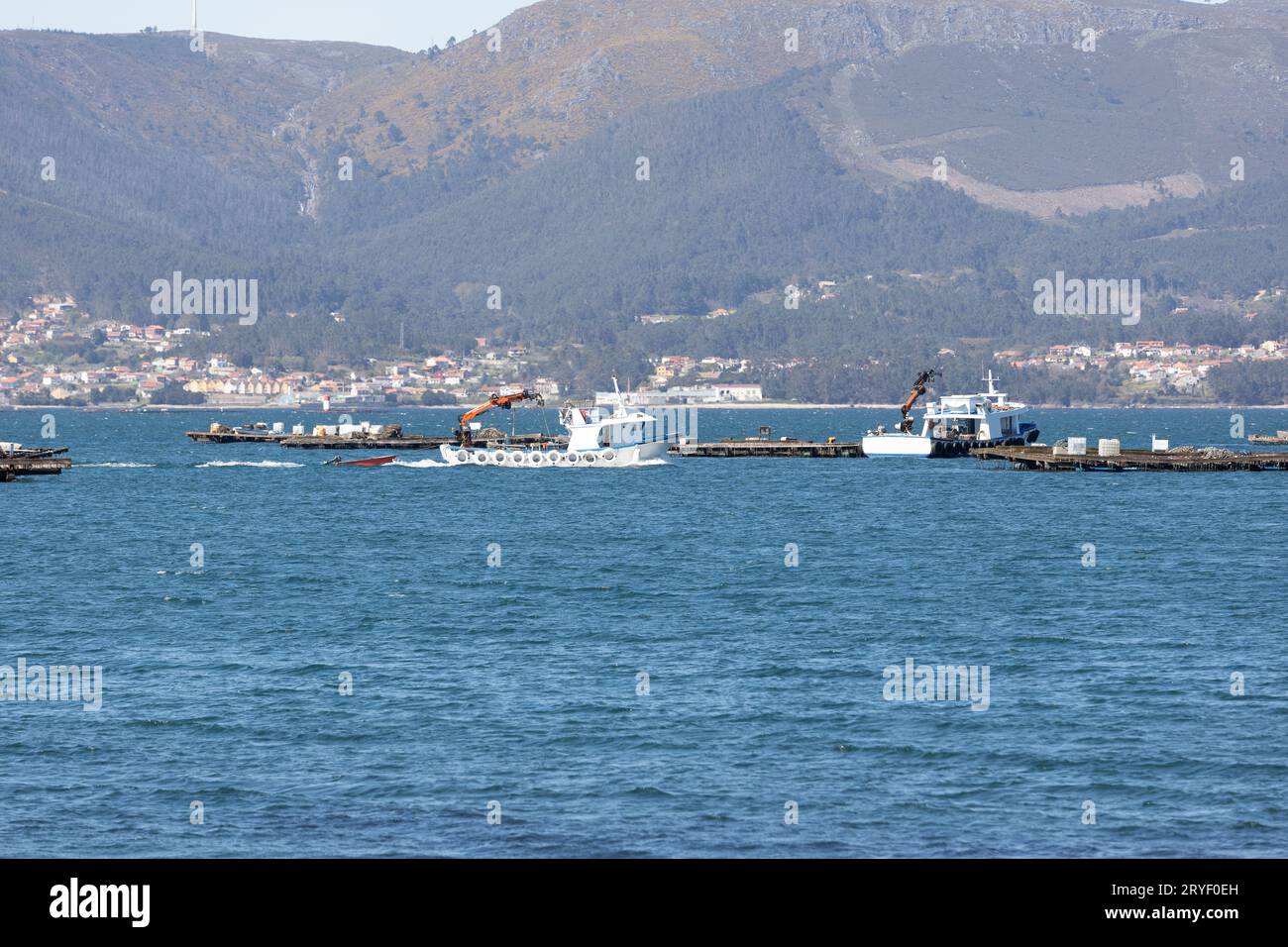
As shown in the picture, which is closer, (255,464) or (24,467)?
(24,467)

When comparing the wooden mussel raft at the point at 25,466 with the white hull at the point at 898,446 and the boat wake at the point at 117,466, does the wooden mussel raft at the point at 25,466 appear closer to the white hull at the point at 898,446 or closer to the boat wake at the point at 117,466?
the boat wake at the point at 117,466

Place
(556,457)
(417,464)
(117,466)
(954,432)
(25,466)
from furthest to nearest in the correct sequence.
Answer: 1. (954,432)
2. (117,466)
3. (417,464)
4. (556,457)
5. (25,466)

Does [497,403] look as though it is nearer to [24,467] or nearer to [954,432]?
[954,432]

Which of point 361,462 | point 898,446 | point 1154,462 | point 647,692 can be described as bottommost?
point 647,692

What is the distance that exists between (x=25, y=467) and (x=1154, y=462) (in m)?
96.0

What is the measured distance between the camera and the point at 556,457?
545 ft

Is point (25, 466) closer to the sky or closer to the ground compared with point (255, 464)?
closer to the sky

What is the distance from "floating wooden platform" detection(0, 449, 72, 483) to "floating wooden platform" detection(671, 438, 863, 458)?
222ft

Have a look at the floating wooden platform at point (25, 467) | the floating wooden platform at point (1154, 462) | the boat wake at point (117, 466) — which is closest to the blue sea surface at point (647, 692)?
the floating wooden platform at point (25, 467)

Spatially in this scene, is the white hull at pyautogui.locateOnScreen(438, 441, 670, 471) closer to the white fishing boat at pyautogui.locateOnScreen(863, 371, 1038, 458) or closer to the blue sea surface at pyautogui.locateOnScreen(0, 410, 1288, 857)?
the white fishing boat at pyautogui.locateOnScreen(863, 371, 1038, 458)

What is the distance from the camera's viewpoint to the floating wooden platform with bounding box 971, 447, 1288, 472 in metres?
151

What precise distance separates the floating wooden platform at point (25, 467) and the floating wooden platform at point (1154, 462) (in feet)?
275

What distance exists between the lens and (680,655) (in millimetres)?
51594

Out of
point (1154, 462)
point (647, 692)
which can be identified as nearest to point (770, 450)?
point (1154, 462)
